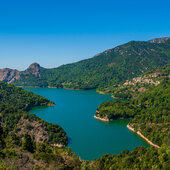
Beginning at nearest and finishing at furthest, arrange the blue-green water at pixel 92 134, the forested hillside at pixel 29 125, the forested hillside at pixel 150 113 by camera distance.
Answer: the blue-green water at pixel 92 134 → the forested hillside at pixel 29 125 → the forested hillside at pixel 150 113

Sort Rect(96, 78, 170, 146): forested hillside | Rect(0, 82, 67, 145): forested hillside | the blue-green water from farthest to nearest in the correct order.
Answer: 1. Rect(96, 78, 170, 146): forested hillside
2. Rect(0, 82, 67, 145): forested hillside
3. the blue-green water

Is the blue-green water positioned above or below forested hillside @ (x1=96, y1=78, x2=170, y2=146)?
below

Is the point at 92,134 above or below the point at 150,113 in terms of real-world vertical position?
below

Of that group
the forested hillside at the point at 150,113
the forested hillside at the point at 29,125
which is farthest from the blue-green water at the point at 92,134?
the forested hillside at the point at 29,125

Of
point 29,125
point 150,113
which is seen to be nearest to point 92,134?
point 29,125

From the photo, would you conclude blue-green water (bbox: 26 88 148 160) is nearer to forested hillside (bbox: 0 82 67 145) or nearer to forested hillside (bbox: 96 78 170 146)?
forested hillside (bbox: 96 78 170 146)

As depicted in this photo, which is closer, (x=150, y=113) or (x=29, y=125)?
(x=29, y=125)

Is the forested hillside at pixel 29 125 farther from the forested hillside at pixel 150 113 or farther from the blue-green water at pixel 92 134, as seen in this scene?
the forested hillside at pixel 150 113

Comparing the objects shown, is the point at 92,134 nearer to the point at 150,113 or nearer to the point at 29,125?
the point at 29,125

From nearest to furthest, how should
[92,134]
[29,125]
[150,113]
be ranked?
[29,125] < [92,134] < [150,113]

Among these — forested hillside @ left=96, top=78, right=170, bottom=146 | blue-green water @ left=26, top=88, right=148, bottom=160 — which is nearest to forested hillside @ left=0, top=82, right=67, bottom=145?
blue-green water @ left=26, top=88, right=148, bottom=160

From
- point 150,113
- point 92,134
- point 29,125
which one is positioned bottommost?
point 92,134

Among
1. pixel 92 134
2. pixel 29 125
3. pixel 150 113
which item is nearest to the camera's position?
pixel 29 125

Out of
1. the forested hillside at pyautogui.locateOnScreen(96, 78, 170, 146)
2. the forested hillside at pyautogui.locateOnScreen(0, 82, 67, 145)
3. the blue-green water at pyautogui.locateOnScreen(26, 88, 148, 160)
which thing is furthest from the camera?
the forested hillside at pyautogui.locateOnScreen(96, 78, 170, 146)
